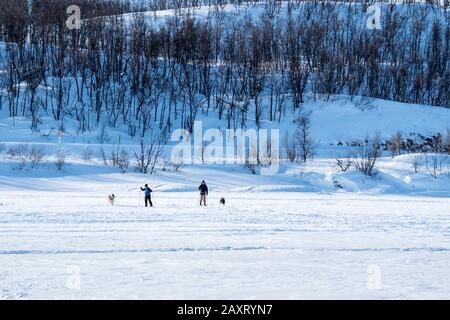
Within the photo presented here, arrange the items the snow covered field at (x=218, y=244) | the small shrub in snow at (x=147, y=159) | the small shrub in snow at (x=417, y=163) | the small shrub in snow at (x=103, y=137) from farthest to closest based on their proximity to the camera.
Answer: the small shrub in snow at (x=103, y=137), the small shrub in snow at (x=147, y=159), the small shrub in snow at (x=417, y=163), the snow covered field at (x=218, y=244)

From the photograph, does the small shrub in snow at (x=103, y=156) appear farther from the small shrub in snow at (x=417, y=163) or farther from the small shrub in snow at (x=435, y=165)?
the small shrub in snow at (x=435, y=165)

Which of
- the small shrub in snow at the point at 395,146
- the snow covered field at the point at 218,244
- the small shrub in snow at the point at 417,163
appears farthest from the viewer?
the small shrub in snow at the point at 395,146

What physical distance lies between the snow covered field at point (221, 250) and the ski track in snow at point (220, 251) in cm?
3

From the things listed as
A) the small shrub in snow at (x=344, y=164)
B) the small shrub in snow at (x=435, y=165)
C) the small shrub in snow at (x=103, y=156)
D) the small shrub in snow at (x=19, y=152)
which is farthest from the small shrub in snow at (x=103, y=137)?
the small shrub in snow at (x=435, y=165)

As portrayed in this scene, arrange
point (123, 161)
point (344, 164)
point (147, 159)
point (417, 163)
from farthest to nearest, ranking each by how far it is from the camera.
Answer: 1. point (147, 159)
2. point (344, 164)
3. point (123, 161)
4. point (417, 163)

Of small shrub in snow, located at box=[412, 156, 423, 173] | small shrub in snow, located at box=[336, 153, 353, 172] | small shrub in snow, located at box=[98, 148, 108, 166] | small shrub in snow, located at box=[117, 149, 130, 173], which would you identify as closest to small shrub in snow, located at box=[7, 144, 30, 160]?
small shrub in snow, located at box=[98, 148, 108, 166]

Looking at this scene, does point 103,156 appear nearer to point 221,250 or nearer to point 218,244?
point 218,244

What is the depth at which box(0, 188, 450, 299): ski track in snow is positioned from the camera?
Result: 9.02 metres

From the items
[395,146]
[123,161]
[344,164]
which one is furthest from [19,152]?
[395,146]

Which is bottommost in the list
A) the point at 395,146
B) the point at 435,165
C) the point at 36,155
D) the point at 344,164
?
the point at 344,164

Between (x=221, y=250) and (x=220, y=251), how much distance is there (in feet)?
0.44

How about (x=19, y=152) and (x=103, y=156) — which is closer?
(x=19, y=152)

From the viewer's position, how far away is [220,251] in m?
12.5

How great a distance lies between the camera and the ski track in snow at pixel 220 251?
902 centimetres
